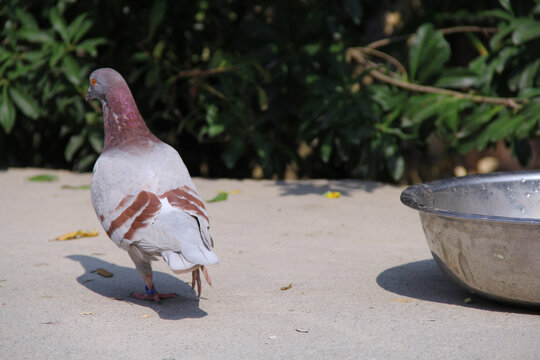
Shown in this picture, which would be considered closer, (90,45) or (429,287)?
(429,287)

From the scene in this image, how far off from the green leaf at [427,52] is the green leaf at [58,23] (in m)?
3.23

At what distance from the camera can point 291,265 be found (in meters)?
4.04

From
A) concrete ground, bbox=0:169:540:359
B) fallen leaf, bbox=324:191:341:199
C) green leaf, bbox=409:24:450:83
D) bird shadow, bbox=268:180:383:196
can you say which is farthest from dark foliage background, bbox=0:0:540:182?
concrete ground, bbox=0:169:540:359

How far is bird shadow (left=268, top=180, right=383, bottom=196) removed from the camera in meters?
6.03

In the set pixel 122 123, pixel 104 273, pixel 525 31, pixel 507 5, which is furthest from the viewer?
pixel 507 5

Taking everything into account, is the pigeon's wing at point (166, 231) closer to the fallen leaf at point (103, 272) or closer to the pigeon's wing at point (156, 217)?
the pigeon's wing at point (156, 217)

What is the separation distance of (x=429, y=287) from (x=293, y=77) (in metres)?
3.62

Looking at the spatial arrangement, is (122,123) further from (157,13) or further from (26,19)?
(26,19)

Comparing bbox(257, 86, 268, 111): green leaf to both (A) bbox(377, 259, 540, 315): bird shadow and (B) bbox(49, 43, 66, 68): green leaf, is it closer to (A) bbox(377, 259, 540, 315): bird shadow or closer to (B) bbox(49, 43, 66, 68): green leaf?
(B) bbox(49, 43, 66, 68): green leaf

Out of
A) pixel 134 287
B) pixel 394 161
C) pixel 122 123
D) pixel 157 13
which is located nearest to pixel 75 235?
pixel 134 287

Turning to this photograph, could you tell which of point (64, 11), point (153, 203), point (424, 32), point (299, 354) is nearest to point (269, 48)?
point (424, 32)

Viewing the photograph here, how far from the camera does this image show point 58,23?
21.4 feet

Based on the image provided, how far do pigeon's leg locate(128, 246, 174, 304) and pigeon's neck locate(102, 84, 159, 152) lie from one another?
1.91 feet

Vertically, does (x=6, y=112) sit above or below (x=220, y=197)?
above
